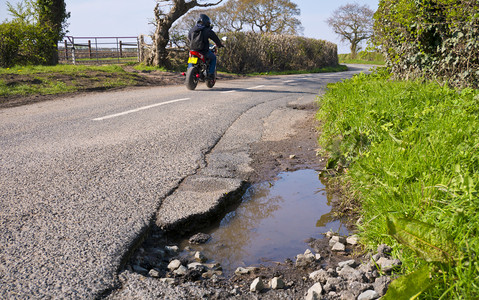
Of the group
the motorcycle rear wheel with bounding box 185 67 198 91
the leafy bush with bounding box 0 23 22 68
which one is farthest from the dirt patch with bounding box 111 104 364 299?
the leafy bush with bounding box 0 23 22 68

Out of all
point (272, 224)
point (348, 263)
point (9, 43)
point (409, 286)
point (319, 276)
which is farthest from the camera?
point (9, 43)

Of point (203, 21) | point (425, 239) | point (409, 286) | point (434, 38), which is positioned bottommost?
point (409, 286)

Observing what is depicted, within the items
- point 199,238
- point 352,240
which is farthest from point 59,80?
point 352,240

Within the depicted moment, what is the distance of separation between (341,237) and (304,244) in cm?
26

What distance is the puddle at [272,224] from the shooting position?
8.70ft

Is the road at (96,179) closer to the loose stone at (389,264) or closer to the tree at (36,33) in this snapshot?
the loose stone at (389,264)

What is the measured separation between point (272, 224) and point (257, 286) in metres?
1.02

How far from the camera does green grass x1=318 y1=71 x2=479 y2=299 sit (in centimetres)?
184

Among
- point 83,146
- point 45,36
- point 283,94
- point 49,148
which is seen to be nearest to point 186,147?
point 83,146

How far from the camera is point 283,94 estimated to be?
10773mm

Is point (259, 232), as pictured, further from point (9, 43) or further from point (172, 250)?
point (9, 43)

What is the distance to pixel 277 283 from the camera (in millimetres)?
2164

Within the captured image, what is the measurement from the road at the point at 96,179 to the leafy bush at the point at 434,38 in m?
2.86

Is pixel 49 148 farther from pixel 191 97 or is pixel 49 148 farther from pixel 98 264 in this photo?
pixel 191 97
